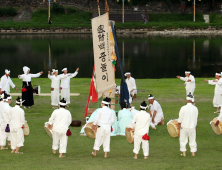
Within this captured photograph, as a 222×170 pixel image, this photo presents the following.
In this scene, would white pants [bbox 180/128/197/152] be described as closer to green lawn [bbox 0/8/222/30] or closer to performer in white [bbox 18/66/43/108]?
performer in white [bbox 18/66/43/108]

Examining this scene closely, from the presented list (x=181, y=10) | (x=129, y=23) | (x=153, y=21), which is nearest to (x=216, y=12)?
(x=181, y=10)

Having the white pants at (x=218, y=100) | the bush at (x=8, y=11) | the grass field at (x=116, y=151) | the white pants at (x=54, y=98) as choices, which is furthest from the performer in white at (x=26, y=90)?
the bush at (x=8, y=11)

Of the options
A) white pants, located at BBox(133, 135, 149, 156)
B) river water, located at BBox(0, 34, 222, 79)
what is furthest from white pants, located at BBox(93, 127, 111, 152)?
river water, located at BBox(0, 34, 222, 79)

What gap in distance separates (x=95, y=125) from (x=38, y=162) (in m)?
1.71

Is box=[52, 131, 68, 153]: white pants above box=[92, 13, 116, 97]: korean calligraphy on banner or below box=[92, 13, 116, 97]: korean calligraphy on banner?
below

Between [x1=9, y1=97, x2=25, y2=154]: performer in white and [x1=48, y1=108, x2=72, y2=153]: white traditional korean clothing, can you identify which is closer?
[x1=48, y1=108, x2=72, y2=153]: white traditional korean clothing

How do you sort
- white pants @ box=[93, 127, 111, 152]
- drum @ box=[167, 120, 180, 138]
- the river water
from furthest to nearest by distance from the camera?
the river water, drum @ box=[167, 120, 180, 138], white pants @ box=[93, 127, 111, 152]

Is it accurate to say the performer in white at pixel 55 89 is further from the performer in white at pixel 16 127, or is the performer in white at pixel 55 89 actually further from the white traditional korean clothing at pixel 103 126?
the white traditional korean clothing at pixel 103 126

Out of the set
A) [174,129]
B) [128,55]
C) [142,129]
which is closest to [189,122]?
[174,129]

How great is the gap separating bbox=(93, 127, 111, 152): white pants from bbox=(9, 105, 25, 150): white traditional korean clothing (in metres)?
1.95

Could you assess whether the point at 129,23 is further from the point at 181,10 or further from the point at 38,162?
the point at 38,162

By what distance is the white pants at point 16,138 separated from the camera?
964 cm

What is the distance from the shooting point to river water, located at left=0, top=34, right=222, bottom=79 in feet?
113

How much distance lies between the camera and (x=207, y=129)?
1212 centimetres
